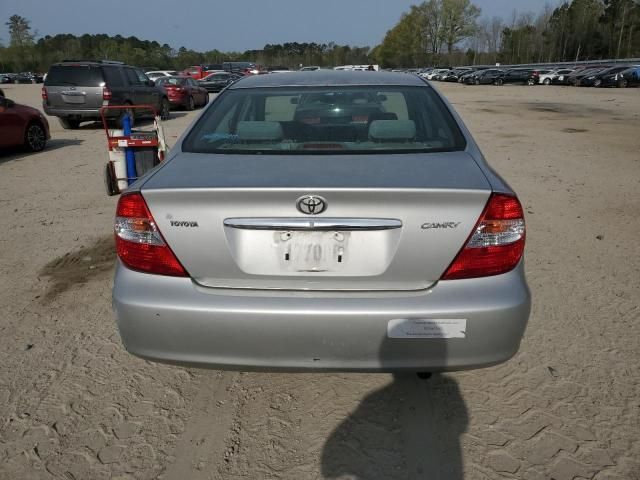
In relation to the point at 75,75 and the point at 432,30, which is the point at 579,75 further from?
the point at 432,30

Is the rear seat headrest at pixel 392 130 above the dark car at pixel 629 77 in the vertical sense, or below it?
below

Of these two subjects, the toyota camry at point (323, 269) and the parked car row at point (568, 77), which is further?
the parked car row at point (568, 77)

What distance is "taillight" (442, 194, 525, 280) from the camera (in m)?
2.02

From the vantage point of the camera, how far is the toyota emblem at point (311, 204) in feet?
6.38

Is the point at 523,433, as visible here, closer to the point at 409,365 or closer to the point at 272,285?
the point at 409,365

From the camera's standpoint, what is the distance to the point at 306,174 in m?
2.12

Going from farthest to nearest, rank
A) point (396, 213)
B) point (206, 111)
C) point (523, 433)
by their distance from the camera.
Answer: point (206, 111) → point (523, 433) → point (396, 213)

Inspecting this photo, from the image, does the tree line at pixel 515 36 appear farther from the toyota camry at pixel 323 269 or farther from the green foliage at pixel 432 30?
the toyota camry at pixel 323 269

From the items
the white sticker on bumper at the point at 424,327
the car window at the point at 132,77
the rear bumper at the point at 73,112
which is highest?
the car window at the point at 132,77

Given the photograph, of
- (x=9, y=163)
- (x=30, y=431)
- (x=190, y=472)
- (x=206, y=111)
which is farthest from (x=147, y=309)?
(x=9, y=163)

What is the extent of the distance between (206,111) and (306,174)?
1.25 meters

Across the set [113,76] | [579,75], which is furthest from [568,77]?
[113,76]

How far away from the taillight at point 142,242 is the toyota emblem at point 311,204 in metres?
0.56

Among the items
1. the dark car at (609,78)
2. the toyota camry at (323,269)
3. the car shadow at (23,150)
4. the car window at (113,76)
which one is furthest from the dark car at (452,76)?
the toyota camry at (323,269)
